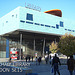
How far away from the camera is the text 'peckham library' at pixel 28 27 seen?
41.3m

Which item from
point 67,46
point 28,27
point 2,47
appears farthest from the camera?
point 2,47

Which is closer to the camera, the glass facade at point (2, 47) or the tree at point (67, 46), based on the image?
A: the tree at point (67, 46)

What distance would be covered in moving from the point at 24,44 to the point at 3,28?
12515 millimetres

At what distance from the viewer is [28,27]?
136ft

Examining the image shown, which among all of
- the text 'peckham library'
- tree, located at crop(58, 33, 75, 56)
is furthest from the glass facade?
tree, located at crop(58, 33, 75, 56)

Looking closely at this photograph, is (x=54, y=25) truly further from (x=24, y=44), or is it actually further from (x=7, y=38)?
(x=7, y=38)

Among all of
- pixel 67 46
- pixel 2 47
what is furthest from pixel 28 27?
pixel 2 47

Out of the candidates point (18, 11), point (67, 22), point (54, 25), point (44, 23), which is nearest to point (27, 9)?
point (18, 11)

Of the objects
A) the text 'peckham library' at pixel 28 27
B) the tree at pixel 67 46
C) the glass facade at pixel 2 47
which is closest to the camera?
the tree at pixel 67 46

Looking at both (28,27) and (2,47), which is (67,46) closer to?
(28,27)

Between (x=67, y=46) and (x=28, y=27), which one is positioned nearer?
(x=67, y=46)

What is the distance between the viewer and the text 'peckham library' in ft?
135

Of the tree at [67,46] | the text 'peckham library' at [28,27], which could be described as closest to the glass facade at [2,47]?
the text 'peckham library' at [28,27]

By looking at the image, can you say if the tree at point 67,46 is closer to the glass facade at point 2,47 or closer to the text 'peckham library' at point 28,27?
the text 'peckham library' at point 28,27
